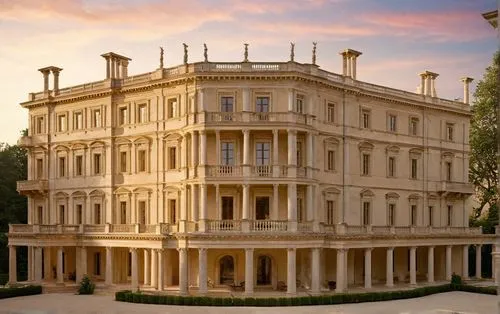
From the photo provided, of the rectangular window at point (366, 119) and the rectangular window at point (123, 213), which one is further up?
the rectangular window at point (366, 119)

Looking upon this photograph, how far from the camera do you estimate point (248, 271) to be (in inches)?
1741

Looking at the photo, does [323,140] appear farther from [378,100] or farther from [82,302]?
[82,302]

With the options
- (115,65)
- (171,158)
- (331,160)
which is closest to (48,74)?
(115,65)

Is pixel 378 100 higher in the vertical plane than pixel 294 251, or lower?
higher

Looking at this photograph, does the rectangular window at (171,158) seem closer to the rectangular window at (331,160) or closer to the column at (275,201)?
the column at (275,201)

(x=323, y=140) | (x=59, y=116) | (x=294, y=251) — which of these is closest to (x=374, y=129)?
(x=323, y=140)

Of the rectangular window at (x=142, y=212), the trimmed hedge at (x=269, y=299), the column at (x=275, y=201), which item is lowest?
the trimmed hedge at (x=269, y=299)

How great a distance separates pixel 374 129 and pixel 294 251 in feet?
46.5

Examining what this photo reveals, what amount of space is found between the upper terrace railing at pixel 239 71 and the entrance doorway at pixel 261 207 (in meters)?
8.61

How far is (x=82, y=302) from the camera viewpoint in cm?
4381

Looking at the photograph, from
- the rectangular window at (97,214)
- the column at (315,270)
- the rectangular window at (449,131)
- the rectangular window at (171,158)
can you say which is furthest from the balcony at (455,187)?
the rectangular window at (97,214)

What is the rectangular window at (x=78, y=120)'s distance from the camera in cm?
5559

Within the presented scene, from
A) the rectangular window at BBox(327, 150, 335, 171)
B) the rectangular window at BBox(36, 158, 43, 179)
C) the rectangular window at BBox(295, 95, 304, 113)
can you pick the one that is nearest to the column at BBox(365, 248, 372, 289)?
the rectangular window at BBox(327, 150, 335, 171)

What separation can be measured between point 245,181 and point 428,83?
22.3m
